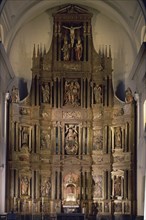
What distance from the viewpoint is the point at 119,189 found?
44.8 m

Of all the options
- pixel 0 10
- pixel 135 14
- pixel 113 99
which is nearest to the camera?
pixel 0 10

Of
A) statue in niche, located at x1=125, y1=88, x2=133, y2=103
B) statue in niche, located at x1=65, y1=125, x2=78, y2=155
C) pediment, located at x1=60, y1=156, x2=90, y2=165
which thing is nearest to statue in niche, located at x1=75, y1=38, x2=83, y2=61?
statue in niche, located at x1=125, y1=88, x2=133, y2=103

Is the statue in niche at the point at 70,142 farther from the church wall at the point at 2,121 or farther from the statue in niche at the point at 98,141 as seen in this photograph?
the church wall at the point at 2,121

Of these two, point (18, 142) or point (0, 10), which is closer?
point (0, 10)

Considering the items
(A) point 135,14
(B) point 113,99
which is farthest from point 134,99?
(A) point 135,14

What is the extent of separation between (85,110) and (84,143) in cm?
221

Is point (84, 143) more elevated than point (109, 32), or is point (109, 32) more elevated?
point (109, 32)

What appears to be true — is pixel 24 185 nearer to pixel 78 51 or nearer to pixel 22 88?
pixel 22 88

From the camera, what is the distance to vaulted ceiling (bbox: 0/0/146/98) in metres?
44.2

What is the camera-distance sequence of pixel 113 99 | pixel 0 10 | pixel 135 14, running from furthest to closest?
pixel 113 99 < pixel 135 14 < pixel 0 10

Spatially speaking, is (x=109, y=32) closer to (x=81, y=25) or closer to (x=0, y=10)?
(x=81, y=25)

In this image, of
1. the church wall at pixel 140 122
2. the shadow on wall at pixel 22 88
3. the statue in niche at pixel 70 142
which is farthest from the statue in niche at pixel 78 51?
the statue in niche at pixel 70 142

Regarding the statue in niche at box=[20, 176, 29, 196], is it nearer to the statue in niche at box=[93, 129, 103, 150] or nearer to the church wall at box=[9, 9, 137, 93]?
the statue in niche at box=[93, 129, 103, 150]

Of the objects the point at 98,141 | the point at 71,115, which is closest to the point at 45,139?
the point at 71,115
